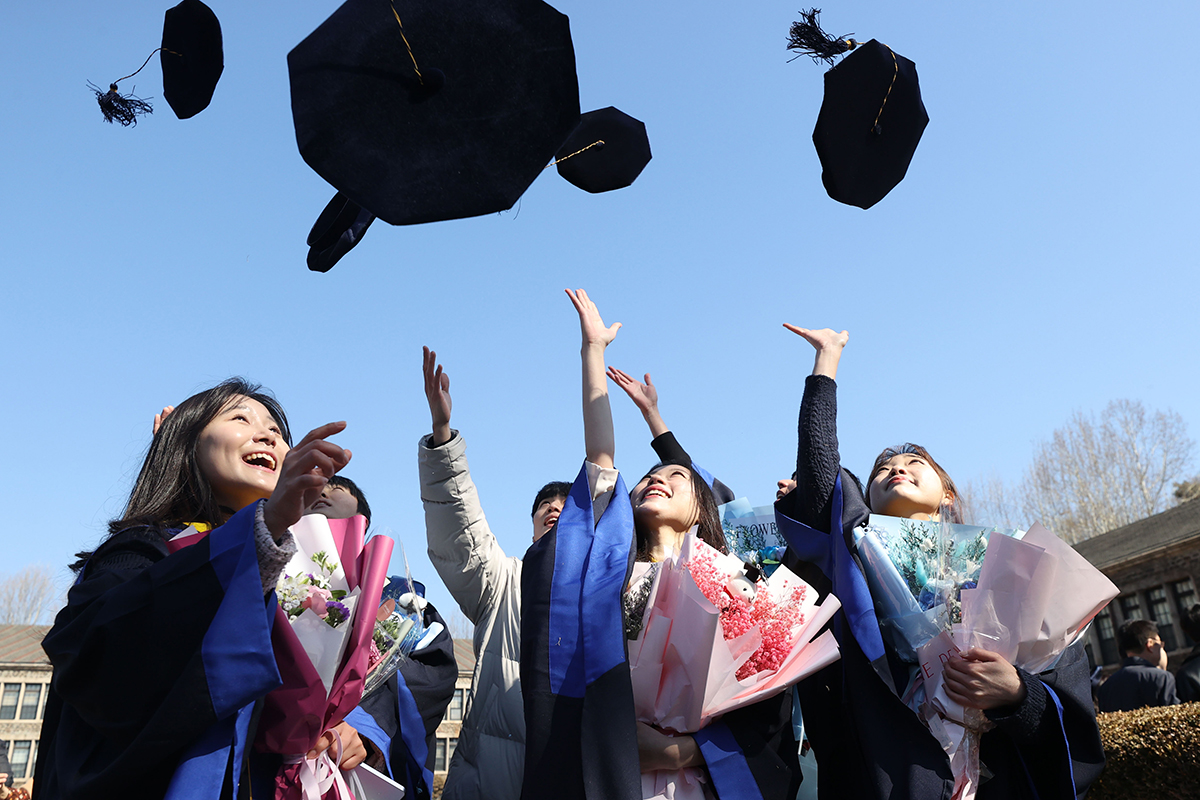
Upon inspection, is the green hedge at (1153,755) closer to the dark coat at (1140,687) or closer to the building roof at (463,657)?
the dark coat at (1140,687)

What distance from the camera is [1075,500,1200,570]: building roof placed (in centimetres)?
2212

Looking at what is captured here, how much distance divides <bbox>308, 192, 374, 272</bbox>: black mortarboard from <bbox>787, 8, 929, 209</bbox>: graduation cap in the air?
161cm

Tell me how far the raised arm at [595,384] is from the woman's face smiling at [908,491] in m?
0.99

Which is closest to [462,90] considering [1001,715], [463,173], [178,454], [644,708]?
[463,173]

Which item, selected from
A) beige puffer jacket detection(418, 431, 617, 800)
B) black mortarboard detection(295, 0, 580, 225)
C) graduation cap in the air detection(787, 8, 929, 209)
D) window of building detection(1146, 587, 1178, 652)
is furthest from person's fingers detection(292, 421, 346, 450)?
window of building detection(1146, 587, 1178, 652)

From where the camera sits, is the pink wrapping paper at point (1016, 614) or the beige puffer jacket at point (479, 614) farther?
the beige puffer jacket at point (479, 614)

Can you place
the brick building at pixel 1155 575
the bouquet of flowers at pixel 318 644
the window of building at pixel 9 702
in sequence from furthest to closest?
the window of building at pixel 9 702
the brick building at pixel 1155 575
the bouquet of flowers at pixel 318 644

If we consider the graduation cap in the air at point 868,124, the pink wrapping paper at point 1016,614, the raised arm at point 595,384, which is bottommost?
the pink wrapping paper at point 1016,614

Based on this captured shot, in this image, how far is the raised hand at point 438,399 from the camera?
309 cm

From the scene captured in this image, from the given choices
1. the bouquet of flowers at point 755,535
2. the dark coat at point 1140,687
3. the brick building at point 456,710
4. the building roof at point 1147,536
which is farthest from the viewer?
the brick building at point 456,710

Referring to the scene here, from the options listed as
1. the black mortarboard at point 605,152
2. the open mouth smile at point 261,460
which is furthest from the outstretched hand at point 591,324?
the open mouth smile at point 261,460

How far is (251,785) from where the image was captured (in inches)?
82.3

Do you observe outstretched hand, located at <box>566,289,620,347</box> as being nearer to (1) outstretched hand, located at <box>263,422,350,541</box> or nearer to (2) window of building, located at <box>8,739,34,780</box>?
(1) outstretched hand, located at <box>263,422,350,541</box>

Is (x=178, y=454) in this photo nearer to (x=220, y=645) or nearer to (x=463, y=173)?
(x=220, y=645)
